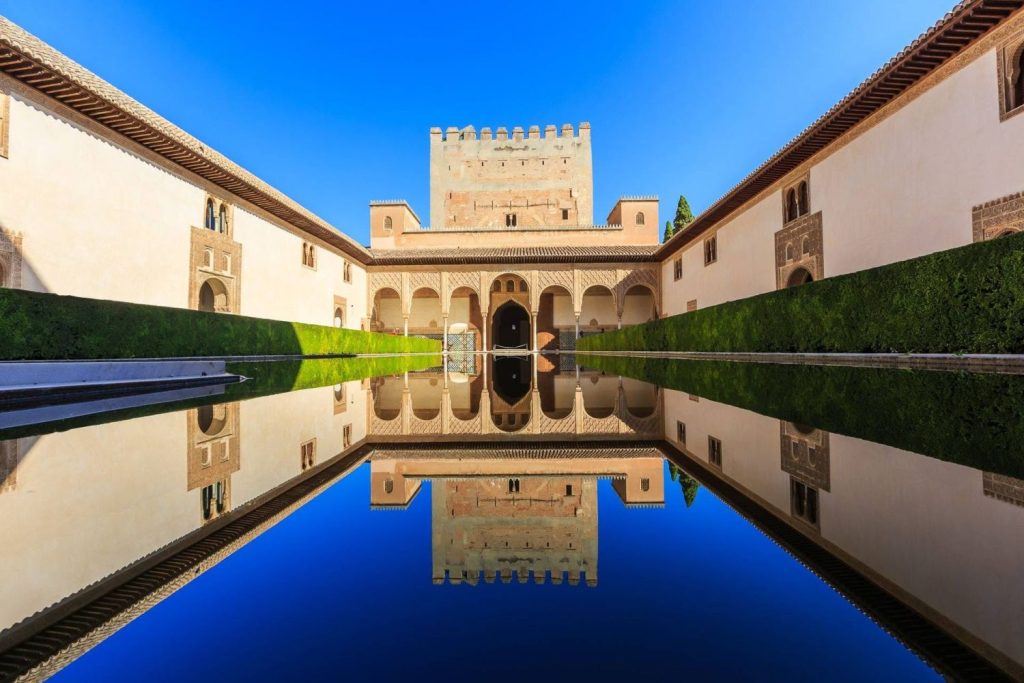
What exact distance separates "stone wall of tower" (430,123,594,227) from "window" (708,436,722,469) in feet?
90.9

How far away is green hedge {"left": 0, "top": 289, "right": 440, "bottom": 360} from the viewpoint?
5.71 meters

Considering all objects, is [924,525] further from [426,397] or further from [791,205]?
[791,205]

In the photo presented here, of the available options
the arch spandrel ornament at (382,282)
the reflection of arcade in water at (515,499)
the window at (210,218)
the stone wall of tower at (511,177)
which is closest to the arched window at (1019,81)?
the reflection of arcade in water at (515,499)

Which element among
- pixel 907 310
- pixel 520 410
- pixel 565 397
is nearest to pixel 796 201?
pixel 907 310

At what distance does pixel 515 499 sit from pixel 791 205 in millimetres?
12683

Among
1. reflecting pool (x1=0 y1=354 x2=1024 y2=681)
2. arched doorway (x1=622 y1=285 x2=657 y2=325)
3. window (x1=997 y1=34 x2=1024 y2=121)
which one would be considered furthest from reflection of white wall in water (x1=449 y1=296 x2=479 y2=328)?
reflecting pool (x1=0 y1=354 x2=1024 y2=681)

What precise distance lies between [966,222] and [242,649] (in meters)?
9.30

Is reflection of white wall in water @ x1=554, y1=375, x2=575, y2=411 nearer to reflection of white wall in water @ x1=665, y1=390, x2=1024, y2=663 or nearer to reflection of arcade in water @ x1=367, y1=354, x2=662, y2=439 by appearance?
reflection of arcade in water @ x1=367, y1=354, x2=662, y2=439

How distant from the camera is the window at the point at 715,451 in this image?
2457 mm

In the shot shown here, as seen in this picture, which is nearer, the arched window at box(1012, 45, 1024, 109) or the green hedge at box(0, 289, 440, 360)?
the green hedge at box(0, 289, 440, 360)

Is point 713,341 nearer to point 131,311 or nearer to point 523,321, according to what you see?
point 131,311

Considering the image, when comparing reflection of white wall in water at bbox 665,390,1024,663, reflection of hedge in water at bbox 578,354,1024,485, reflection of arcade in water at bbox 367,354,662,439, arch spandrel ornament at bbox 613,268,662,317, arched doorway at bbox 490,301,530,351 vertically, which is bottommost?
reflection of arcade in water at bbox 367,354,662,439

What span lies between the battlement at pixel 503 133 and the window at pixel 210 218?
19.9 metres

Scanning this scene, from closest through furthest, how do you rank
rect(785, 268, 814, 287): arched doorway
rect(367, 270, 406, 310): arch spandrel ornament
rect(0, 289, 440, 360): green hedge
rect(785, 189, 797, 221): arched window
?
rect(0, 289, 440, 360): green hedge
rect(785, 268, 814, 287): arched doorway
rect(785, 189, 797, 221): arched window
rect(367, 270, 406, 310): arch spandrel ornament
